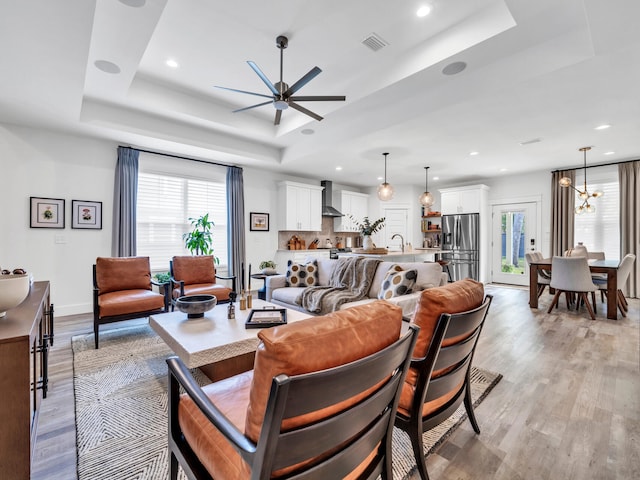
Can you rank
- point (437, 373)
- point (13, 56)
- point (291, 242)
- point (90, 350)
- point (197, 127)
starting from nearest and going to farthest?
point (437, 373) < point (13, 56) < point (90, 350) < point (197, 127) < point (291, 242)

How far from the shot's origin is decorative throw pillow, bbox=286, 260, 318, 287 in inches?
Answer: 164

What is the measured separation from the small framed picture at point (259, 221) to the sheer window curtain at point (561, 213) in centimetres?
621

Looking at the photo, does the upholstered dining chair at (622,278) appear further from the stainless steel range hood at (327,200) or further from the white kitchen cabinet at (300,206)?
the white kitchen cabinet at (300,206)

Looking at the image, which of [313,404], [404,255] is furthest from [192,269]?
[313,404]

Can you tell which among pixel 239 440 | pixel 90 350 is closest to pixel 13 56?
pixel 90 350

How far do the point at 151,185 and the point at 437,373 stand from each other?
17.2 feet

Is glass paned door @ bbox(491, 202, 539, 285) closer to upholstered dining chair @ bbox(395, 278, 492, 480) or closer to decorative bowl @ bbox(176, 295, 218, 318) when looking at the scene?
upholstered dining chair @ bbox(395, 278, 492, 480)

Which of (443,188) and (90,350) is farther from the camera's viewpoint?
(443,188)

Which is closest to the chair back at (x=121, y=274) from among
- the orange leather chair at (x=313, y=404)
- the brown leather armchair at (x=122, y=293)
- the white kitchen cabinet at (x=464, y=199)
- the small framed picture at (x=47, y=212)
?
the brown leather armchair at (x=122, y=293)

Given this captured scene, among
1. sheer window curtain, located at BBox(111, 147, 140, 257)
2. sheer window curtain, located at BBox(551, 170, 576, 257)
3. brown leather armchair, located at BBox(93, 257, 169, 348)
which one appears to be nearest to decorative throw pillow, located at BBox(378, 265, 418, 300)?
brown leather armchair, located at BBox(93, 257, 169, 348)

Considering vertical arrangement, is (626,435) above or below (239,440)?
below

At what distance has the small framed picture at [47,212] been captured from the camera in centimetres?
409

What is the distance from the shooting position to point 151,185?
510 centimetres

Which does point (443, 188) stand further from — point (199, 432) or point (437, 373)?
point (199, 432)
